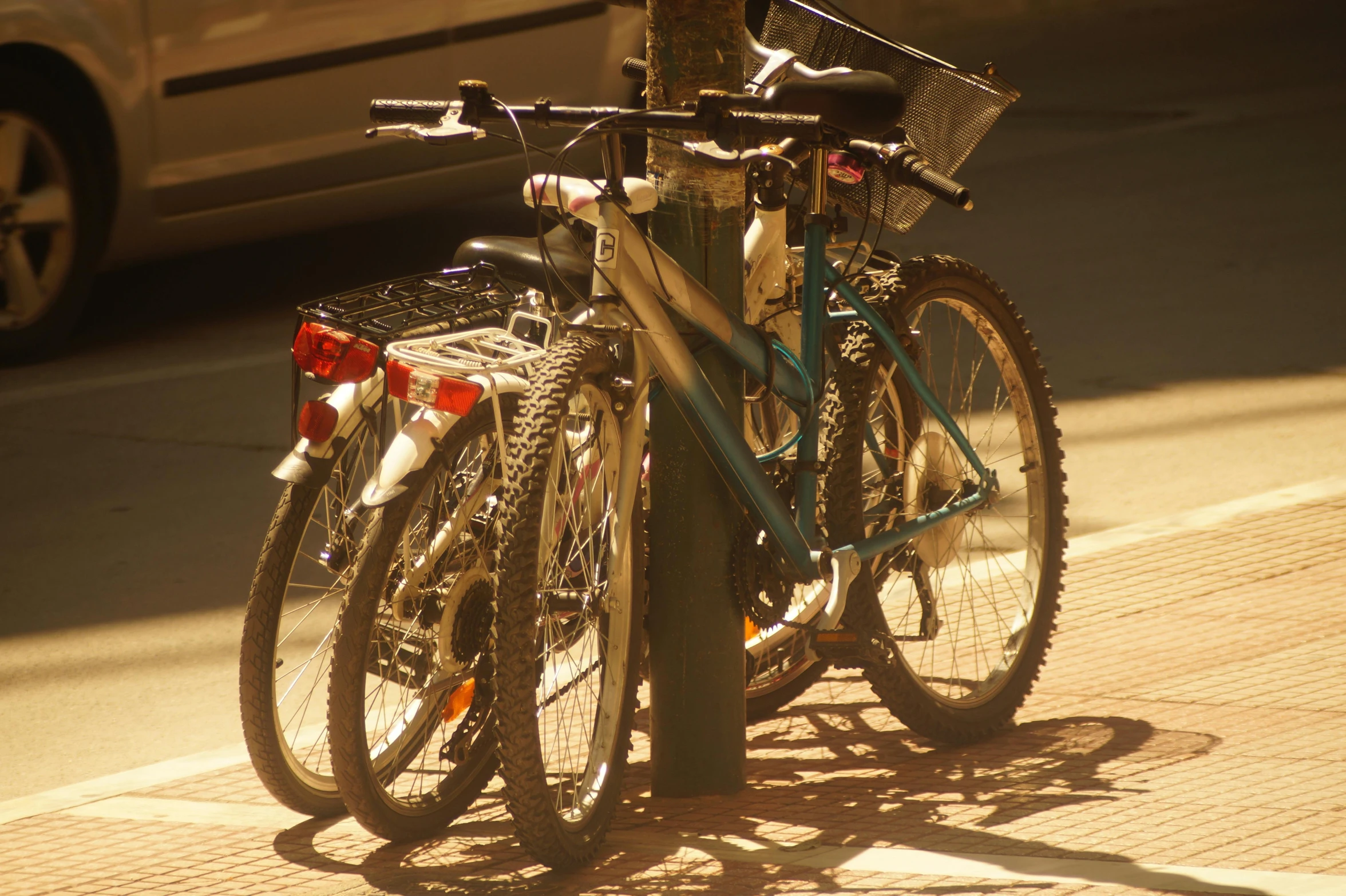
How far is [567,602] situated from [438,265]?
18.7 feet

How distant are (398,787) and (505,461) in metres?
0.83

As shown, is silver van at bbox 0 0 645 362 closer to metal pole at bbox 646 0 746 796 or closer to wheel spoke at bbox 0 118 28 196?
wheel spoke at bbox 0 118 28 196

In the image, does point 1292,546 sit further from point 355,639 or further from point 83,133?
point 83,133

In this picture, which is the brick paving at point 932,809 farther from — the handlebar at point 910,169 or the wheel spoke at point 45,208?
the wheel spoke at point 45,208

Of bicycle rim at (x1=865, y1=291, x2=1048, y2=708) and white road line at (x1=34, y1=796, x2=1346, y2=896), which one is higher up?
bicycle rim at (x1=865, y1=291, x2=1048, y2=708)

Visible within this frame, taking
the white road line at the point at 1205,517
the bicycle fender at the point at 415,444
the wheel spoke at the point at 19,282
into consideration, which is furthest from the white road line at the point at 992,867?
the wheel spoke at the point at 19,282

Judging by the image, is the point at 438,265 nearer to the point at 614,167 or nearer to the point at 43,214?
the point at 43,214

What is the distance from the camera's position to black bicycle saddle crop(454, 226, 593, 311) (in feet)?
11.8

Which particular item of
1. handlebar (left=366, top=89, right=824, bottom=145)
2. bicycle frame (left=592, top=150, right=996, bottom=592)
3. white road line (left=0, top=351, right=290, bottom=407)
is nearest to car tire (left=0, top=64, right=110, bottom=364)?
white road line (left=0, top=351, right=290, bottom=407)

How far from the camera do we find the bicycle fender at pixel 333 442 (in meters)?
3.49

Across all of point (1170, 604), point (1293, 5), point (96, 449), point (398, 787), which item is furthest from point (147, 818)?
point (1293, 5)

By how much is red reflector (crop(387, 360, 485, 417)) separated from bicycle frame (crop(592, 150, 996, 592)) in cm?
28

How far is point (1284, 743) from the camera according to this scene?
396 centimetres

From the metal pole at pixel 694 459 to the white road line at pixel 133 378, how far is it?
4276mm
